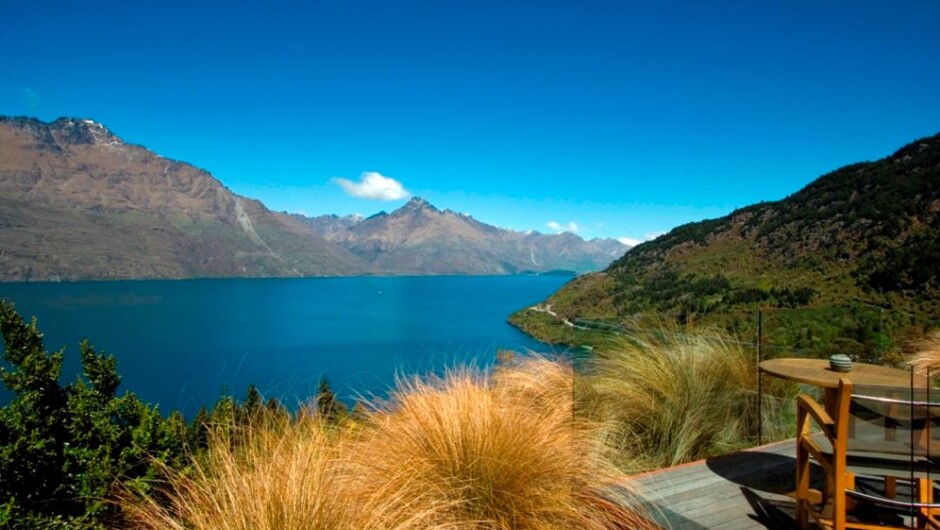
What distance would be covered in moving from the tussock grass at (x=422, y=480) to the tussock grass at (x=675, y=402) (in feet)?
3.19

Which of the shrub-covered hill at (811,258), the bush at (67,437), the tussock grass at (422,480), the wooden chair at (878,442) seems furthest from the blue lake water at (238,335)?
the wooden chair at (878,442)

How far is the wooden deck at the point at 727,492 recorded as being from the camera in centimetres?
231

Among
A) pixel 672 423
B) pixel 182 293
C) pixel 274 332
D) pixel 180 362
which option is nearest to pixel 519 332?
pixel 274 332

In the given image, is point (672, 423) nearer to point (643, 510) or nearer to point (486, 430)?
point (643, 510)

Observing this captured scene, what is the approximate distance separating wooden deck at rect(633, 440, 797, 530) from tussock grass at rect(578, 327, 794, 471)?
309 mm

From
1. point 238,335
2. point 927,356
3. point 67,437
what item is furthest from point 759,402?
point 238,335

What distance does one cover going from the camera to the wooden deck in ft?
7.59

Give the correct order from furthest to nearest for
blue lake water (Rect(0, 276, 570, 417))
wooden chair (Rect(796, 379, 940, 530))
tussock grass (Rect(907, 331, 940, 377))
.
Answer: blue lake water (Rect(0, 276, 570, 417)) < tussock grass (Rect(907, 331, 940, 377)) < wooden chair (Rect(796, 379, 940, 530))

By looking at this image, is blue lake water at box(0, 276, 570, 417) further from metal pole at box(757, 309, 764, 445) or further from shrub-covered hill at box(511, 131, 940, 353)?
metal pole at box(757, 309, 764, 445)

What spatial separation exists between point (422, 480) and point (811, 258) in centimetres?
4994

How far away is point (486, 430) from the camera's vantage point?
2.10 meters

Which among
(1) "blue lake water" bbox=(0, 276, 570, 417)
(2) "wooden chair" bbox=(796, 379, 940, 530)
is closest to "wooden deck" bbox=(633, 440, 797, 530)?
(2) "wooden chair" bbox=(796, 379, 940, 530)

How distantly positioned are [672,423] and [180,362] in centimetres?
5729

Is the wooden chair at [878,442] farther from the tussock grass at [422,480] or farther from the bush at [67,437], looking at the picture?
the bush at [67,437]
